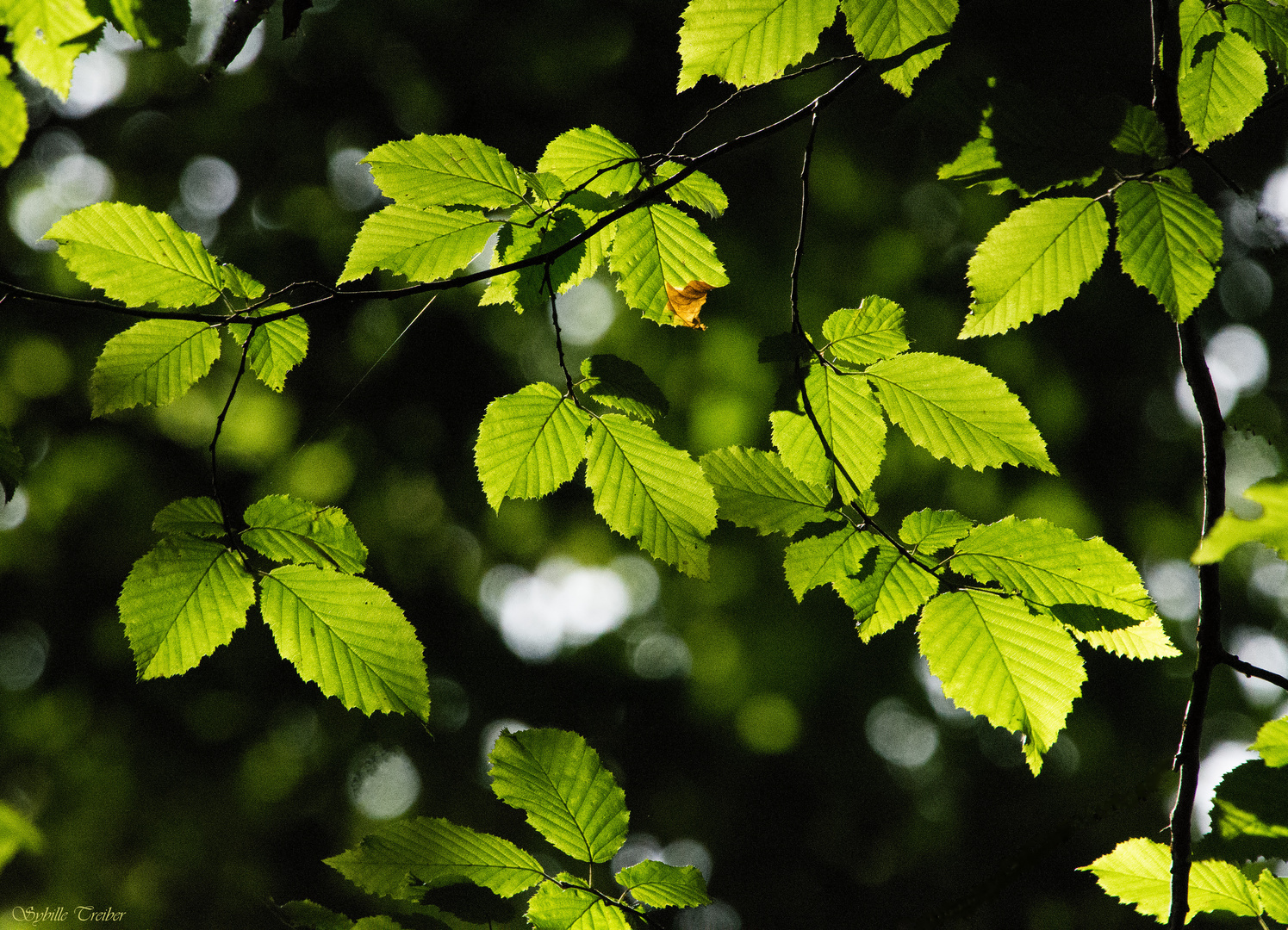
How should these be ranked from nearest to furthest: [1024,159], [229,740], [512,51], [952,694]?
[1024,159], [952,694], [512,51], [229,740]

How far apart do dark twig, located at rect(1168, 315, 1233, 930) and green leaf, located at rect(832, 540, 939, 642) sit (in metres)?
0.30

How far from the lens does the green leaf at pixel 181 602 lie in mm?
964

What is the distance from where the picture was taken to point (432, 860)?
95cm

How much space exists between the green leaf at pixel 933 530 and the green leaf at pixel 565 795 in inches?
19.0

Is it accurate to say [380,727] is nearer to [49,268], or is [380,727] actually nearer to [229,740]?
[229,740]

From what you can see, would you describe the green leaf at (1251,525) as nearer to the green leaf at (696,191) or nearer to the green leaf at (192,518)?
the green leaf at (696,191)

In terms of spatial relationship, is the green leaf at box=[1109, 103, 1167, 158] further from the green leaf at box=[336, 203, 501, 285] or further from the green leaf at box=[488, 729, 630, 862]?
the green leaf at box=[488, 729, 630, 862]

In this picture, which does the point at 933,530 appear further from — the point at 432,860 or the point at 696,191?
the point at 432,860

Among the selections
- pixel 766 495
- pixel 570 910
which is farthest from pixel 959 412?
pixel 570 910

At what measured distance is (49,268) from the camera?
16.0 feet

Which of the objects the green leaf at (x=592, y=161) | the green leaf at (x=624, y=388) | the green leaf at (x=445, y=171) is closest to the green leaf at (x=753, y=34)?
the green leaf at (x=592, y=161)

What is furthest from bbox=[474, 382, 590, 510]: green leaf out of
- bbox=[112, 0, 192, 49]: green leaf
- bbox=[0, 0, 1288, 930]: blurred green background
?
bbox=[0, 0, 1288, 930]: blurred green background

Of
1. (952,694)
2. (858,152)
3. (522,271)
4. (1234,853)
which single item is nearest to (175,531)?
(522,271)

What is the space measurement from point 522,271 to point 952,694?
2.43 ft
